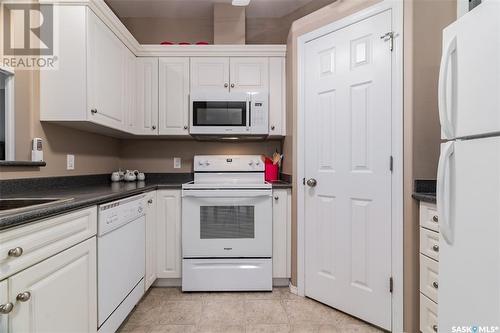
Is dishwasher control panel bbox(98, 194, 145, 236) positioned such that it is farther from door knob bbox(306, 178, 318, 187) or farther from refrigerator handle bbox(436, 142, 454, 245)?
refrigerator handle bbox(436, 142, 454, 245)

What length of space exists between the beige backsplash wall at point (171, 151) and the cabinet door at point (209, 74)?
62cm

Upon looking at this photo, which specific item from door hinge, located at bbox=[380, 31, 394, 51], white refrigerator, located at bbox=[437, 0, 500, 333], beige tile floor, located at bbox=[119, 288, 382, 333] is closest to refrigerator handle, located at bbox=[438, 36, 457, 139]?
white refrigerator, located at bbox=[437, 0, 500, 333]

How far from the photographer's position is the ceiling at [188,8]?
2.63 m

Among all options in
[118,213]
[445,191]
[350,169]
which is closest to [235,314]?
[118,213]

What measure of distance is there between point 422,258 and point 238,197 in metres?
1.33

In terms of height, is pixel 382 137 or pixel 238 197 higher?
pixel 382 137

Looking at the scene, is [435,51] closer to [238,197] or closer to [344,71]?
[344,71]

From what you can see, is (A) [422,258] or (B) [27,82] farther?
(B) [27,82]

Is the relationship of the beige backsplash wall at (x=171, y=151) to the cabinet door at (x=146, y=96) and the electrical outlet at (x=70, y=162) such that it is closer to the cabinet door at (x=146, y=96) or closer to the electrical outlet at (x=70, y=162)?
the cabinet door at (x=146, y=96)

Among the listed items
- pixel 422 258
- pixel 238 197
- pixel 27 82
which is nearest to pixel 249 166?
pixel 238 197

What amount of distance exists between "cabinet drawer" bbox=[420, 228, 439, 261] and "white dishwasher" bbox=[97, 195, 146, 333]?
1787 millimetres

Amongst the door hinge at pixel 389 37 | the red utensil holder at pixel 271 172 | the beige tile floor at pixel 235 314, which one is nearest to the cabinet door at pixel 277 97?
the red utensil holder at pixel 271 172

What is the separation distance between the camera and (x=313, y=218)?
2027 millimetres

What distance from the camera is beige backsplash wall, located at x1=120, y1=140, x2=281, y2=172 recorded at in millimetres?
2844
